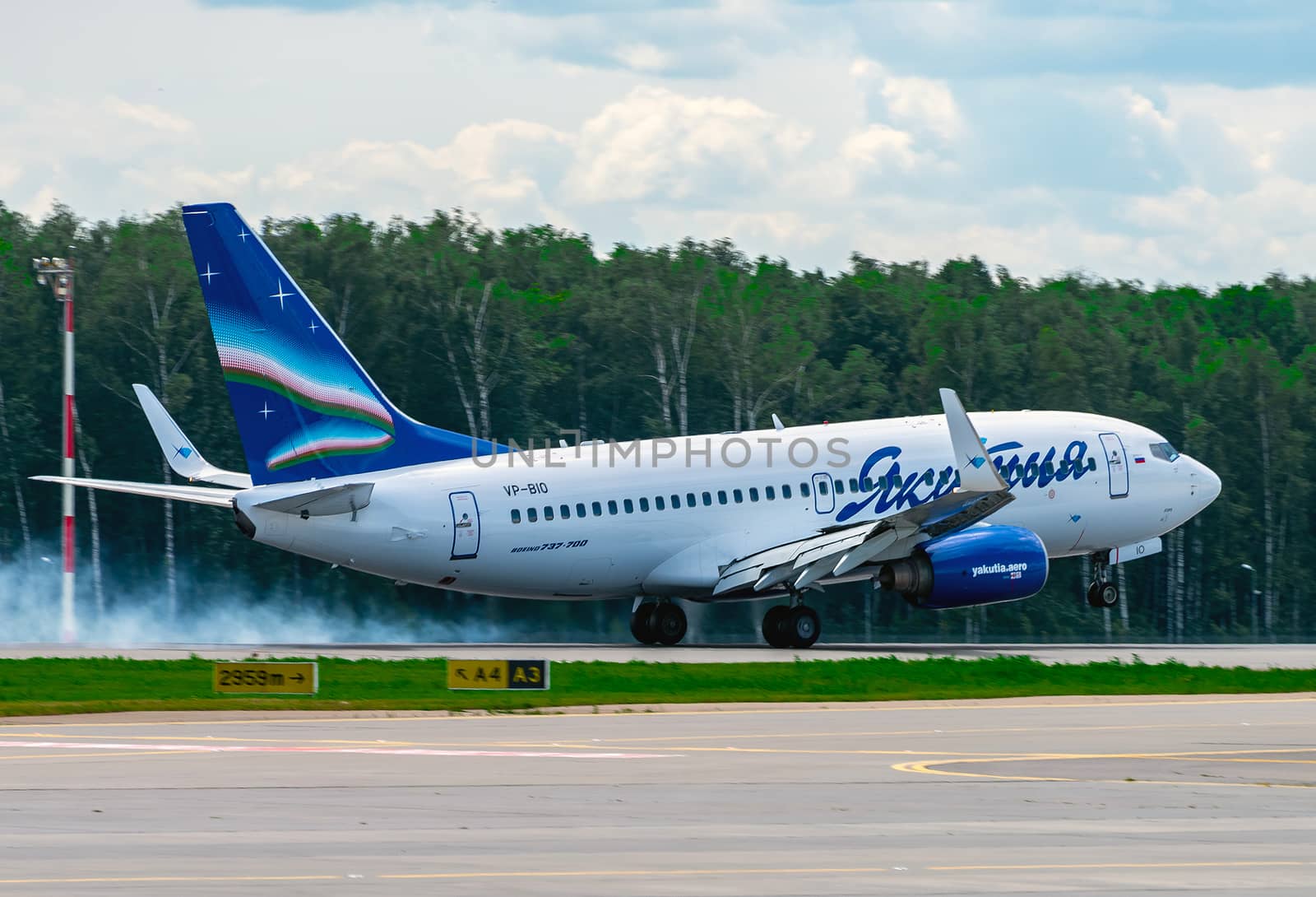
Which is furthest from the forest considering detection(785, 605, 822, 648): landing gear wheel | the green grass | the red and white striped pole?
the green grass

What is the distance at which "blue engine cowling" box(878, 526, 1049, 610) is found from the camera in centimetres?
4156

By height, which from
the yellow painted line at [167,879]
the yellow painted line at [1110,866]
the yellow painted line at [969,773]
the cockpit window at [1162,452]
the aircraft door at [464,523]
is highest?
the cockpit window at [1162,452]

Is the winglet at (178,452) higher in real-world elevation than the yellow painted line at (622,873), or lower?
higher

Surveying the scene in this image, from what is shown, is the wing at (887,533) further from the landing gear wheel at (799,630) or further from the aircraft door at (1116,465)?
the aircraft door at (1116,465)

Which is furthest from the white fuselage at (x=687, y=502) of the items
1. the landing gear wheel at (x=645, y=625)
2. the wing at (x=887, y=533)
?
the landing gear wheel at (x=645, y=625)

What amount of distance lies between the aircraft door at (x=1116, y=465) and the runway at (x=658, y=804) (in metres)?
19.6

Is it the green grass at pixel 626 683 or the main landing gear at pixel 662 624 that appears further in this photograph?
the main landing gear at pixel 662 624

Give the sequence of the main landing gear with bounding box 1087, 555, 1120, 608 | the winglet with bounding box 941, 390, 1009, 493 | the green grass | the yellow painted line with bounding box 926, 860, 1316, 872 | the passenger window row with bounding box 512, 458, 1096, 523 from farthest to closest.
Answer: the main landing gear with bounding box 1087, 555, 1120, 608, the passenger window row with bounding box 512, 458, 1096, 523, the winglet with bounding box 941, 390, 1009, 493, the green grass, the yellow painted line with bounding box 926, 860, 1316, 872

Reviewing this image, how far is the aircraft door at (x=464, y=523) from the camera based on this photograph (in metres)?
40.6

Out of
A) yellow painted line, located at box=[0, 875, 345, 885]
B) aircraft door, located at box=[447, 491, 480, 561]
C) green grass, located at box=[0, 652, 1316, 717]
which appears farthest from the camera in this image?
aircraft door, located at box=[447, 491, 480, 561]

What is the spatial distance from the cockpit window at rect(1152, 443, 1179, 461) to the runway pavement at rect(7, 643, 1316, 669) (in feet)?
15.3

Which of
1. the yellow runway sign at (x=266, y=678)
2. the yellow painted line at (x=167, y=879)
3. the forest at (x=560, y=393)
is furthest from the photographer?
the forest at (x=560, y=393)

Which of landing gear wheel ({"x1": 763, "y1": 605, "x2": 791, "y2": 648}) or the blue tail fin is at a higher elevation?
the blue tail fin

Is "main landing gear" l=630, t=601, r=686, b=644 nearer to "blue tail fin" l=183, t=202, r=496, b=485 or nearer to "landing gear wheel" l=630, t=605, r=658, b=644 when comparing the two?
"landing gear wheel" l=630, t=605, r=658, b=644
